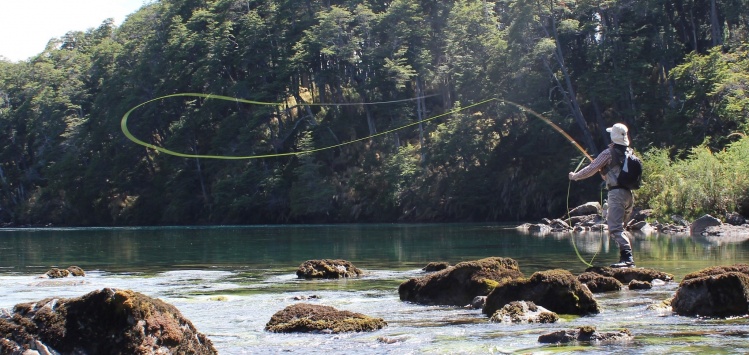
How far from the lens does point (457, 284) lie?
42.9 feet

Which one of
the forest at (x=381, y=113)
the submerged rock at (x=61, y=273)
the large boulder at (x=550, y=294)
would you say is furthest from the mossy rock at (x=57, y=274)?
the forest at (x=381, y=113)

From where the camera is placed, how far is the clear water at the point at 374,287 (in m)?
9.15

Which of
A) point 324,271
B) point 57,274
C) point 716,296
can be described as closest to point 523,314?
point 716,296

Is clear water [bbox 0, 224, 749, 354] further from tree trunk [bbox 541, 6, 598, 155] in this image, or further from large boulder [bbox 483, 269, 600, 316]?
tree trunk [bbox 541, 6, 598, 155]

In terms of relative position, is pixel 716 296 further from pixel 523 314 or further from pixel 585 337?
pixel 585 337

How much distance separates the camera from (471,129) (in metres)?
55.3

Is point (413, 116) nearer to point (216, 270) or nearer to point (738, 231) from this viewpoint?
point (738, 231)

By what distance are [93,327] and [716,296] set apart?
648cm

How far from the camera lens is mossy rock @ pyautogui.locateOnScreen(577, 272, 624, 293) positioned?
13188 mm

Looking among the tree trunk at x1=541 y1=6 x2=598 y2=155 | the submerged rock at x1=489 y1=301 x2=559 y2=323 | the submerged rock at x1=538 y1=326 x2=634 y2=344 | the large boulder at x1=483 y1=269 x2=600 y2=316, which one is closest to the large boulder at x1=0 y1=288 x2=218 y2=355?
the submerged rock at x1=538 y1=326 x2=634 y2=344

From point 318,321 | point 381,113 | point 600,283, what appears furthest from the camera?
point 381,113

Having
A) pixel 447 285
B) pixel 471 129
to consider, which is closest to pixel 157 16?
pixel 471 129

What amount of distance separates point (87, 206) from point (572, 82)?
4010cm

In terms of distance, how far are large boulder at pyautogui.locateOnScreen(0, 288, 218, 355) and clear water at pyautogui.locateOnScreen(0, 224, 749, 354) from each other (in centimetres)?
142
